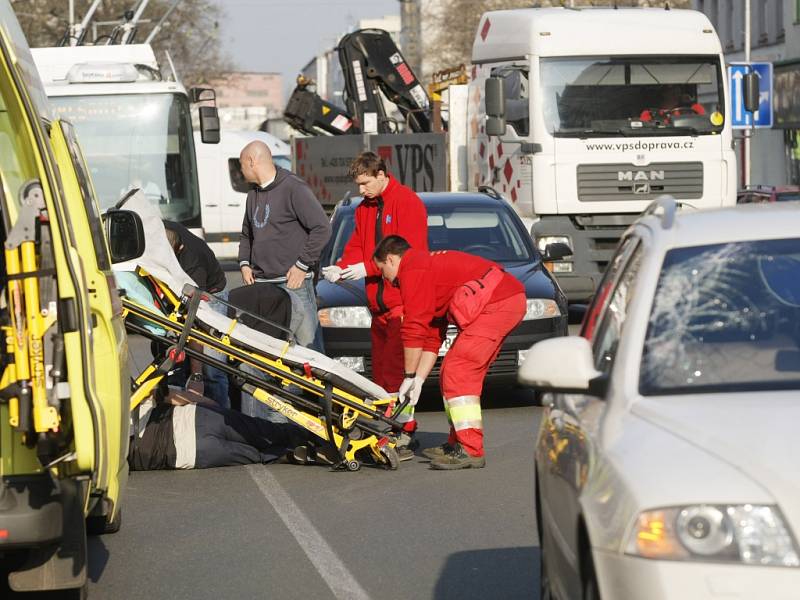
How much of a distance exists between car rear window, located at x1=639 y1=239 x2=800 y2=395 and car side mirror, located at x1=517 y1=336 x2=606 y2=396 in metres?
0.14

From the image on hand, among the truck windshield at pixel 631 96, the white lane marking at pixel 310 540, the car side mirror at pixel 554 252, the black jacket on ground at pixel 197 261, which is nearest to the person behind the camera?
the white lane marking at pixel 310 540

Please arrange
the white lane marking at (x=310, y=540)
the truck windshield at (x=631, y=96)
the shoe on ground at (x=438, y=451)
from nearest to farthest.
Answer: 1. the white lane marking at (x=310, y=540)
2. the shoe on ground at (x=438, y=451)
3. the truck windshield at (x=631, y=96)

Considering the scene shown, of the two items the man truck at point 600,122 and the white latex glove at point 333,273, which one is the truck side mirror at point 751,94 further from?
the white latex glove at point 333,273

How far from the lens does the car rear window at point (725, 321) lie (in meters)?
5.00

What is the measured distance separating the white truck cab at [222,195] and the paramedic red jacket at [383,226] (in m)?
22.7

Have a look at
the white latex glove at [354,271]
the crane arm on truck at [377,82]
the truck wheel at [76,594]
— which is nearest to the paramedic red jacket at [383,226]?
the white latex glove at [354,271]

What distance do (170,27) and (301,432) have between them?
5288cm

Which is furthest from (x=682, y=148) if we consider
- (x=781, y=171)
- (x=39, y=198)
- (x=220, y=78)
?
(x=220, y=78)

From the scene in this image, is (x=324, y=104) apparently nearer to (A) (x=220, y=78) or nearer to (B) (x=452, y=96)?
(B) (x=452, y=96)

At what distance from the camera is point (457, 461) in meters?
10.3

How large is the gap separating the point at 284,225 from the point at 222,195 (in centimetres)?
2310

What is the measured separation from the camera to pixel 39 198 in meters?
5.91

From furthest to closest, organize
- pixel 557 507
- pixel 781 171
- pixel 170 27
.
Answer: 1. pixel 170 27
2. pixel 781 171
3. pixel 557 507

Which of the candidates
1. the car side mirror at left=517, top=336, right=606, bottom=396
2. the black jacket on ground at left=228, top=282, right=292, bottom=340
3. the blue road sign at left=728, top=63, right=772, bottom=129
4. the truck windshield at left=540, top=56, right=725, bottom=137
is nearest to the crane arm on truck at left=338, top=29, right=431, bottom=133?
the blue road sign at left=728, top=63, right=772, bottom=129
